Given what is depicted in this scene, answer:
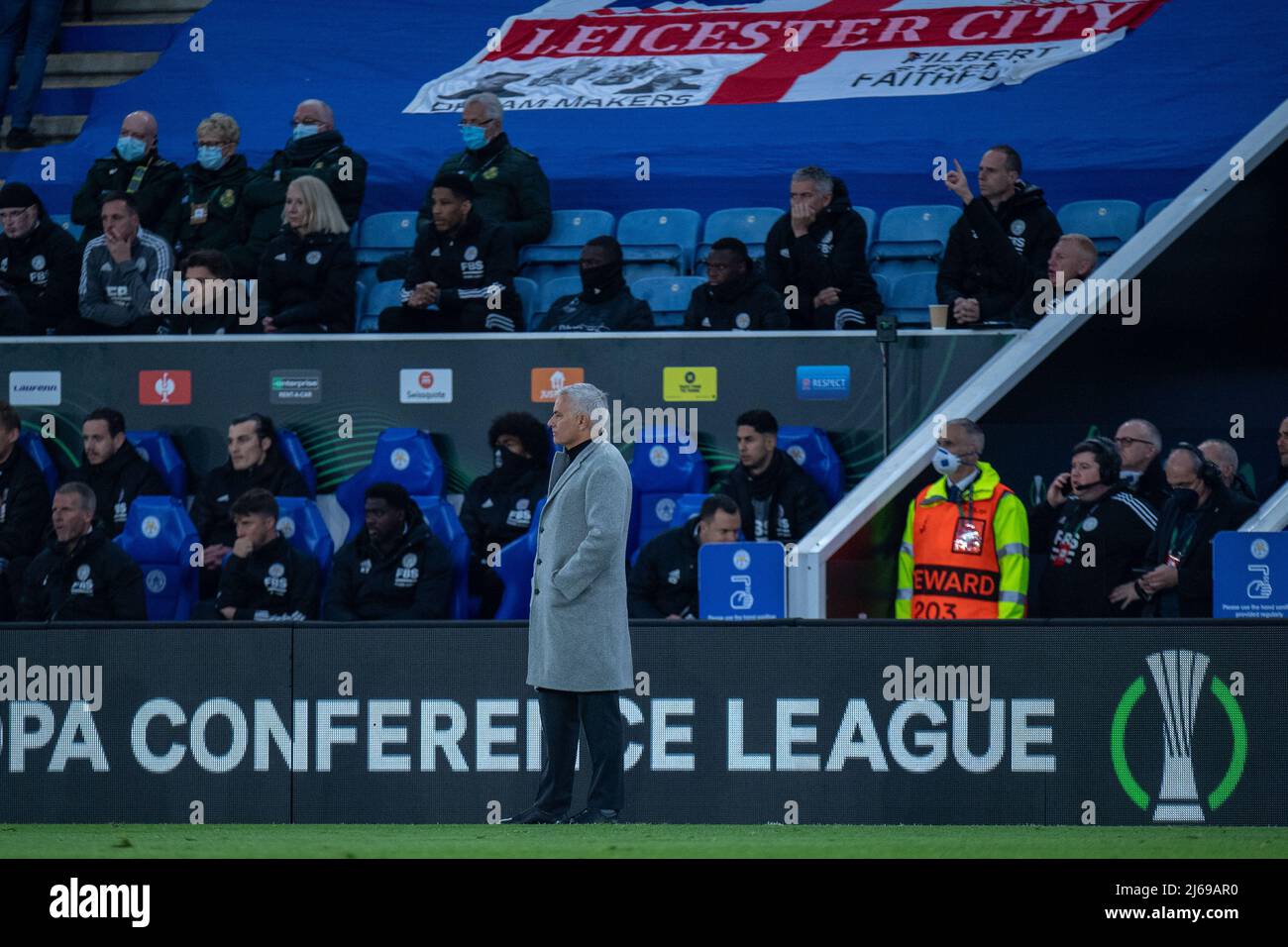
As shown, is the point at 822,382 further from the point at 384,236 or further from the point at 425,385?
the point at 384,236

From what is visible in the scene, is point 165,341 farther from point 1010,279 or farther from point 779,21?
point 779,21

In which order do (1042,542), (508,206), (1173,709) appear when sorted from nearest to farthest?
(1173,709) < (1042,542) < (508,206)

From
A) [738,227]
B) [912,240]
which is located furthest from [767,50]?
[912,240]

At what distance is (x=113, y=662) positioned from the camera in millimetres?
Answer: 7766

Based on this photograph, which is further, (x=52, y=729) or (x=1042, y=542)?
(x=1042, y=542)

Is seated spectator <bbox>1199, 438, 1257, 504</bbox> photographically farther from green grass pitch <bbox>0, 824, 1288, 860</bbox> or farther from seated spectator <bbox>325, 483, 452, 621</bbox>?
seated spectator <bbox>325, 483, 452, 621</bbox>

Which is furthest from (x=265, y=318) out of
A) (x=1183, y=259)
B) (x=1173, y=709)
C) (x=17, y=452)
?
(x=1173, y=709)

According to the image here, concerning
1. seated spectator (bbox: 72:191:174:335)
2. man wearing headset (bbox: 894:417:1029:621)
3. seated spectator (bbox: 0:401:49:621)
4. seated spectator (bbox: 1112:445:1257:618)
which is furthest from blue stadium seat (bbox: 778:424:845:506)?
seated spectator (bbox: 0:401:49:621)

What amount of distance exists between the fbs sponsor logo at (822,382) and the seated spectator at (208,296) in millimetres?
3094

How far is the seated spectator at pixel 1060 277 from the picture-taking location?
1007 centimetres

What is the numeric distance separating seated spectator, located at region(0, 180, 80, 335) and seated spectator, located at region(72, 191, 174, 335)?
6.7 inches

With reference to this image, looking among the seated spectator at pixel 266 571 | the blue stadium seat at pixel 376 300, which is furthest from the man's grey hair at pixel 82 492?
the blue stadium seat at pixel 376 300

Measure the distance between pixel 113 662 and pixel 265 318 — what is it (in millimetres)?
3568

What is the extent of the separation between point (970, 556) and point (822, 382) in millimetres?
1628
